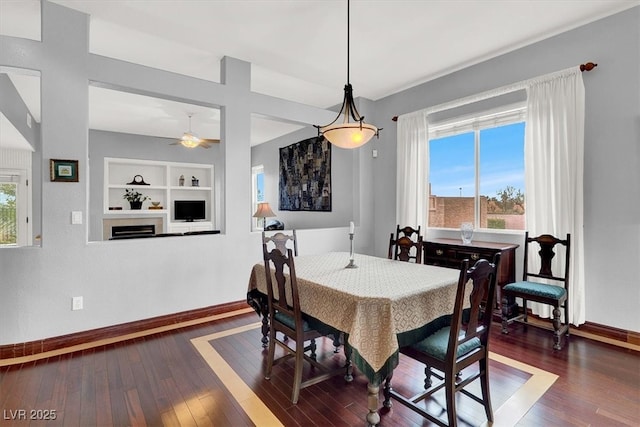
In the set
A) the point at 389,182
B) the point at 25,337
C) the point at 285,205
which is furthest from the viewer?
the point at 285,205

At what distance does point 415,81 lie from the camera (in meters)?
4.48

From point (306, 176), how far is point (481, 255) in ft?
12.5

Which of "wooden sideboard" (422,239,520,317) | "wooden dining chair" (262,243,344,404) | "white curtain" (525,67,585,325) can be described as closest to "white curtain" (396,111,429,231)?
"wooden sideboard" (422,239,520,317)

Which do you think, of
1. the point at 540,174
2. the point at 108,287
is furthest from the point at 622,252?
the point at 108,287

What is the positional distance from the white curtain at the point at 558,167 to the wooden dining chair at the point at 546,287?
0.28 ft

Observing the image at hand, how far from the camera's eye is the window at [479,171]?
12.1 feet

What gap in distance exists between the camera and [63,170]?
2848 millimetres

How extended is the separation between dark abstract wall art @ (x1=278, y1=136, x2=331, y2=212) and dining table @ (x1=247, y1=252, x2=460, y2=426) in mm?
3473

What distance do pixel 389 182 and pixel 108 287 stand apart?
151 inches

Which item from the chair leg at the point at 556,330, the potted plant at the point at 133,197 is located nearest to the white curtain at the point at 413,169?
the chair leg at the point at 556,330

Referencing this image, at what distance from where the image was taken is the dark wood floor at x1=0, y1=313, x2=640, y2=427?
6.30ft

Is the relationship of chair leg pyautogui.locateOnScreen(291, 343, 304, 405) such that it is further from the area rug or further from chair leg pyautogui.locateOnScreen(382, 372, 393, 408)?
chair leg pyautogui.locateOnScreen(382, 372, 393, 408)

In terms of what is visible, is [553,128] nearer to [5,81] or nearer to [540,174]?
[540,174]

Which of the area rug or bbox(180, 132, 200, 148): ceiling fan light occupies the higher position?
bbox(180, 132, 200, 148): ceiling fan light
